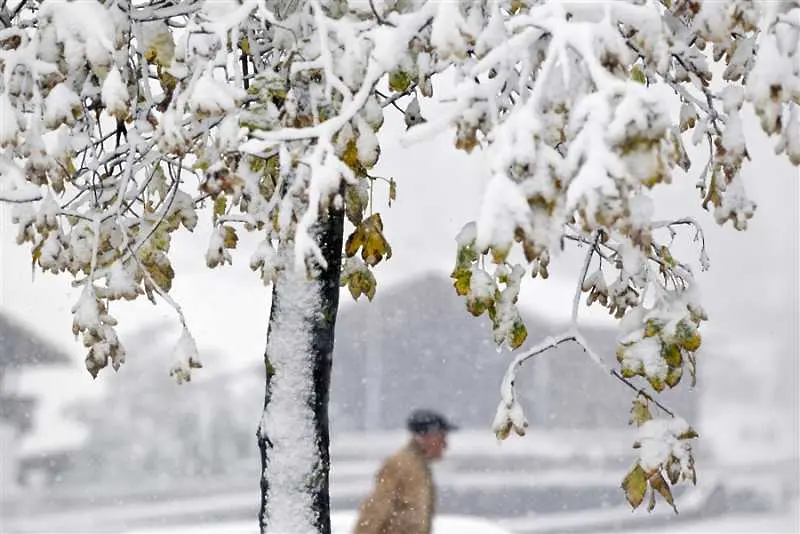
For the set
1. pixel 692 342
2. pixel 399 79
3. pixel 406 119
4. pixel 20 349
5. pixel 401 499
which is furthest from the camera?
pixel 20 349

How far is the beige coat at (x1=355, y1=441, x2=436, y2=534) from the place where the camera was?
527 centimetres

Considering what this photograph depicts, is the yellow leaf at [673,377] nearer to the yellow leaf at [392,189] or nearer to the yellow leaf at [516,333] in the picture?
the yellow leaf at [516,333]

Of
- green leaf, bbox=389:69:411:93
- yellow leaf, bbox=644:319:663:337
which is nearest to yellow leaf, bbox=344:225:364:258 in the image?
green leaf, bbox=389:69:411:93

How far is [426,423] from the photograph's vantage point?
5.55 m

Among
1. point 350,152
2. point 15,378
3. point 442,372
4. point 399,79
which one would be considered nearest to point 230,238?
point 350,152

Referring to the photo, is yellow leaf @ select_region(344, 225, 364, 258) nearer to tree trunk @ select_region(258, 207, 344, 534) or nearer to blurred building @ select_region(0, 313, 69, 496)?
tree trunk @ select_region(258, 207, 344, 534)

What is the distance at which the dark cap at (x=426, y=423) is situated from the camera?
552 cm

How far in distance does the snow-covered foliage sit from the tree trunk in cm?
18

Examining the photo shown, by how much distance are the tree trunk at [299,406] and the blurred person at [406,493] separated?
1.38 m

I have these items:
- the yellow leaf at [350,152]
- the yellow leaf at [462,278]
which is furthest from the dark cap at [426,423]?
the yellow leaf at [350,152]

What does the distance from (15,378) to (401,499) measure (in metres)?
43.0

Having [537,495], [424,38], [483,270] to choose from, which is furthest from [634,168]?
[537,495]

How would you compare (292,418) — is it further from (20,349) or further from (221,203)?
(20,349)

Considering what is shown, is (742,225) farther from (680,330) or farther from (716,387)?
(716,387)
